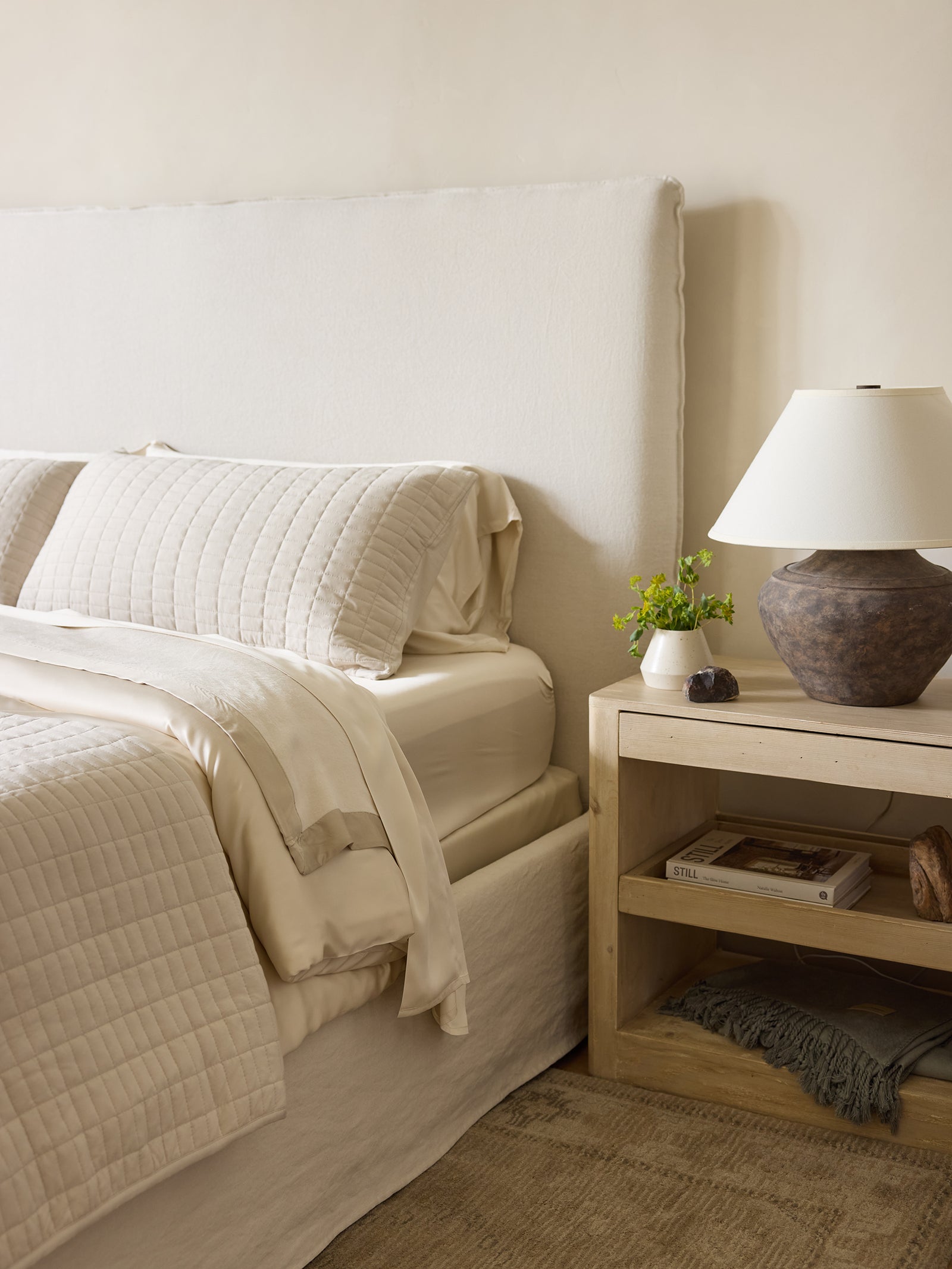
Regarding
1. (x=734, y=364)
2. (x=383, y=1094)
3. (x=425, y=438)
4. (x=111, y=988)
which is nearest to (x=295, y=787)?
(x=111, y=988)

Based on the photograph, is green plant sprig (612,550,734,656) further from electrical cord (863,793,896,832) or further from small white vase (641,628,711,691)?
electrical cord (863,793,896,832)

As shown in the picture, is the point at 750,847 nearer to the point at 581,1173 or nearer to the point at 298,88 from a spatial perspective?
the point at 581,1173

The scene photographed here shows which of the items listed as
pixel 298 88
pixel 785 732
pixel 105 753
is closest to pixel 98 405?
pixel 298 88

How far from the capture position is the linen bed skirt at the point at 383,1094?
1.36 m

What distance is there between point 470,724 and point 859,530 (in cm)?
69

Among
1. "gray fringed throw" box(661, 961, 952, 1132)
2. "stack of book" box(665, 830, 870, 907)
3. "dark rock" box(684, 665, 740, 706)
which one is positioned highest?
"dark rock" box(684, 665, 740, 706)

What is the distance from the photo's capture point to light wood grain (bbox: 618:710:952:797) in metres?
1.67

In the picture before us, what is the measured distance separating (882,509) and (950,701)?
0.36 meters

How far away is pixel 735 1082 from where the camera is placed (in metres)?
1.91

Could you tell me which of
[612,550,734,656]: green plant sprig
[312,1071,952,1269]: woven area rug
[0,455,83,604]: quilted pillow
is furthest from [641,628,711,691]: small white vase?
[0,455,83,604]: quilted pillow

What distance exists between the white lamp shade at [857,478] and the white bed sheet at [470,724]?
0.51 metres

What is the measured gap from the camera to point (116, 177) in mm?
2879

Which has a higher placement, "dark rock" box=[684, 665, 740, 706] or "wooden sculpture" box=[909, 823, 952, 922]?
"dark rock" box=[684, 665, 740, 706]

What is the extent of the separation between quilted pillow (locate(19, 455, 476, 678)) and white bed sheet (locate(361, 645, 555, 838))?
0.11 m
